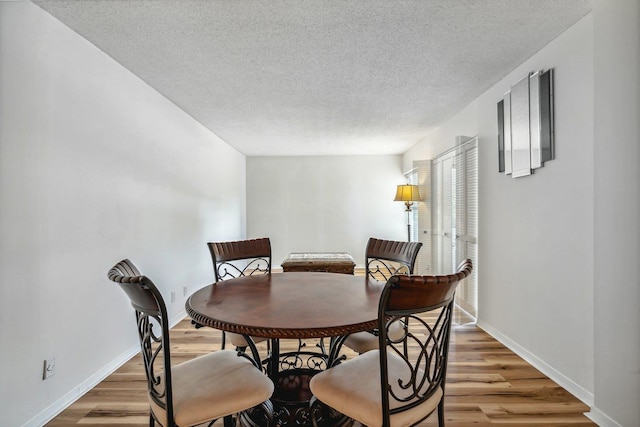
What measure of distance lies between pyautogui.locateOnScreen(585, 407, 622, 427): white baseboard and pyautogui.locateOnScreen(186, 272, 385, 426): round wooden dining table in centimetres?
140

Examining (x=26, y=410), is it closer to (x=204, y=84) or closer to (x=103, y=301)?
(x=103, y=301)

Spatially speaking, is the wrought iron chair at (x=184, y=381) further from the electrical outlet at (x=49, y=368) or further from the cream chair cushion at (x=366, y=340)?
the electrical outlet at (x=49, y=368)

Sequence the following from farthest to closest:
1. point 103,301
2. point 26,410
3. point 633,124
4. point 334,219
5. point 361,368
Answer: point 334,219, point 103,301, point 26,410, point 633,124, point 361,368

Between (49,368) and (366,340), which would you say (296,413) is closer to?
(366,340)

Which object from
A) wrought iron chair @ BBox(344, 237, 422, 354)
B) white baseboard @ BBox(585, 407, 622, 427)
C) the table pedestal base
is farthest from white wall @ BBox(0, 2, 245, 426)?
white baseboard @ BBox(585, 407, 622, 427)

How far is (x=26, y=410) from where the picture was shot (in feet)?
5.66

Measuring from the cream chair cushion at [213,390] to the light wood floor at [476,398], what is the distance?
2.59 ft

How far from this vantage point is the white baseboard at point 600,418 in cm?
171

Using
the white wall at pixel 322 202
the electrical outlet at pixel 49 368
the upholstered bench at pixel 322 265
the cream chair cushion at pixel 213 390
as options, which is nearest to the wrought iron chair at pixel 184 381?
the cream chair cushion at pixel 213 390

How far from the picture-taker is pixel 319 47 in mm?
2346

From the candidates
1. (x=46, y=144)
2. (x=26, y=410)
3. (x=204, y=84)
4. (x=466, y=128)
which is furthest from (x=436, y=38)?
(x=26, y=410)

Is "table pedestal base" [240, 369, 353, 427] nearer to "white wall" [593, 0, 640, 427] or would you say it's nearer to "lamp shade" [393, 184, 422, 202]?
"white wall" [593, 0, 640, 427]

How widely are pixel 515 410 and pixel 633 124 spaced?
1.70 meters

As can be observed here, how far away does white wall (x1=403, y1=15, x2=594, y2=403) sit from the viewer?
204 centimetres
